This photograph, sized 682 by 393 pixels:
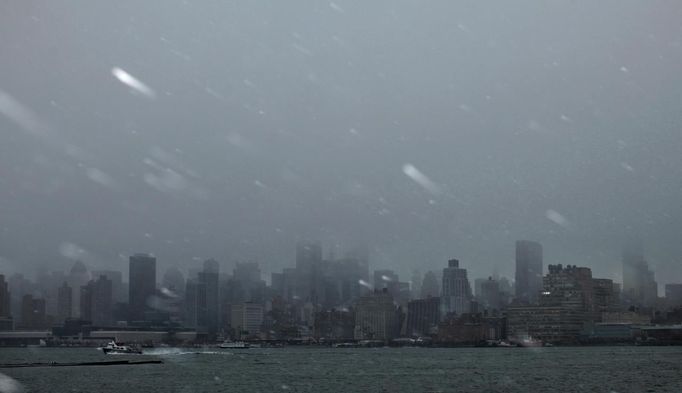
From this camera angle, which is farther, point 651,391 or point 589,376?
point 589,376

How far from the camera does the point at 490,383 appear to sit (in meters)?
111

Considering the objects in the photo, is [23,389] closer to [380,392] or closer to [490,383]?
[380,392]

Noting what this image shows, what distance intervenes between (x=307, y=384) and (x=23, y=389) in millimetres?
31559

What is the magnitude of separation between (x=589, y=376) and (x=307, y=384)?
1544 inches

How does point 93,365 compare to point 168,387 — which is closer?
point 168,387

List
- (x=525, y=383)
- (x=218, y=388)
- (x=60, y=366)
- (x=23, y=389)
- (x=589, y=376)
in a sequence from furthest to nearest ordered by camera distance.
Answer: (x=60, y=366) → (x=589, y=376) → (x=525, y=383) → (x=218, y=388) → (x=23, y=389)

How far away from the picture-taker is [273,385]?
109188 millimetres

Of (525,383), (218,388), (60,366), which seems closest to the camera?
(218,388)

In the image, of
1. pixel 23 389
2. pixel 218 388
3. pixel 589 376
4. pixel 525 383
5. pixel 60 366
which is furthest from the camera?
pixel 60 366

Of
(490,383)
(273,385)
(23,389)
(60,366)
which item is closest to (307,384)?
(273,385)

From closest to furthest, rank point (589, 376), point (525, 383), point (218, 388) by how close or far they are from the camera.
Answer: point (218, 388) < point (525, 383) < point (589, 376)

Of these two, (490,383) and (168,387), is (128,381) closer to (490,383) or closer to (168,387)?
(168,387)

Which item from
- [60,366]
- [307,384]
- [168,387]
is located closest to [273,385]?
[307,384]

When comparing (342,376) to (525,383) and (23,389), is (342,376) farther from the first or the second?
(23,389)
